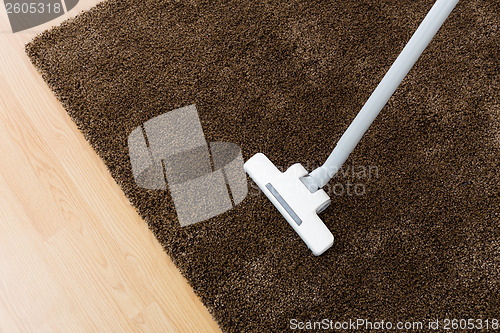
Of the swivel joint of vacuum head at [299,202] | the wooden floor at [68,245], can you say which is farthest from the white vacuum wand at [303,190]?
the wooden floor at [68,245]

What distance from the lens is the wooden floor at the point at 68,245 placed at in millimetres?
1062

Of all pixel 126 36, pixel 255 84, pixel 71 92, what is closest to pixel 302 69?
pixel 255 84

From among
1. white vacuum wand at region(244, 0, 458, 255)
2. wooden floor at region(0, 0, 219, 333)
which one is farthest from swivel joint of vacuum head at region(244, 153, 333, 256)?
wooden floor at region(0, 0, 219, 333)

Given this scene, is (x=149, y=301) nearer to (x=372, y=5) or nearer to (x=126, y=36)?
(x=126, y=36)

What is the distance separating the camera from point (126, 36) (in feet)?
4.38

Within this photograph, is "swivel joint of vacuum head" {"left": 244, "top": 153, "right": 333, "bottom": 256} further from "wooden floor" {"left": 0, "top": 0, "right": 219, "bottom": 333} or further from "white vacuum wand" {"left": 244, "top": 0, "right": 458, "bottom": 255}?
"wooden floor" {"left": 0, "top": 0, "right": 219, "bottom": 333}

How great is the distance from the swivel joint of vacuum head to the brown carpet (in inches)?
2.3

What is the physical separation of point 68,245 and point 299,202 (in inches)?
24.9

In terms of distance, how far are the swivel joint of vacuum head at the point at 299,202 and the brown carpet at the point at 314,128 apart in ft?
0.19

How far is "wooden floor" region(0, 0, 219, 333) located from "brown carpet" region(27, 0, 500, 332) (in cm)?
5

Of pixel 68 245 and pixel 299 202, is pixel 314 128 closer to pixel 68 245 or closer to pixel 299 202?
pixel 299 202

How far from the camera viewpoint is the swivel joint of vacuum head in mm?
1066

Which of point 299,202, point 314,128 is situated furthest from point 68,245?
point 314,128

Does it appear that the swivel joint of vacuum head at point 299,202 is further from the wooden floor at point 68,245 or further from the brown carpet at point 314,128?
the wooden floor at point 68,245
